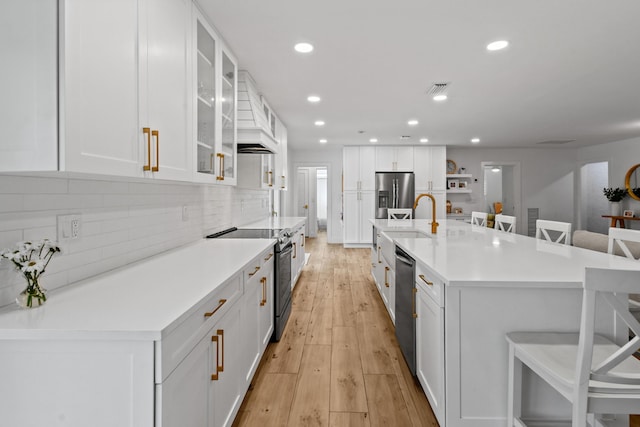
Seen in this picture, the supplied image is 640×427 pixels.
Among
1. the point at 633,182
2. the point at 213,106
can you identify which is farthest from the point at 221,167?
Result: the point at 633,182

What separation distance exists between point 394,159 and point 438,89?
4061mm

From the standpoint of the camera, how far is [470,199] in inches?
332

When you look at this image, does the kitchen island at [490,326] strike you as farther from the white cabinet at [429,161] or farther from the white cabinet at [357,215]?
the white cabinet at [429,161]

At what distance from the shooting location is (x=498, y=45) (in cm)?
266

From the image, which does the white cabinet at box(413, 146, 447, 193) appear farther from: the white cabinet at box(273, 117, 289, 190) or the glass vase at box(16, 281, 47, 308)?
the glass vase at box(16, 281, 47, 308)

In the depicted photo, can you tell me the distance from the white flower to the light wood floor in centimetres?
125

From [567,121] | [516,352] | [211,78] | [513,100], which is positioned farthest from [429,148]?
[516,352]

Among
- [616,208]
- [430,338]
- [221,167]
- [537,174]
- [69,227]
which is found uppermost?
[537,174]

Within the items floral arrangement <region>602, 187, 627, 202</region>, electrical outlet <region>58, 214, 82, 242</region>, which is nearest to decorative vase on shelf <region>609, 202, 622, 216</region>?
floral arrangement <region>602, 187, 627, 202</region>

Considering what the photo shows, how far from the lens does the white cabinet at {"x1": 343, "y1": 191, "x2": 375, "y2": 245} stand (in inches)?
307

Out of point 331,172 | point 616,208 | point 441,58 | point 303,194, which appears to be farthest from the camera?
point 303,194

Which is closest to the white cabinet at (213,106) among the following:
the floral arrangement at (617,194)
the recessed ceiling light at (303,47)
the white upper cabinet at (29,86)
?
the recessed ceiling light at (303,47)

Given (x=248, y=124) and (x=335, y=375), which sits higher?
(x=248, y=124)

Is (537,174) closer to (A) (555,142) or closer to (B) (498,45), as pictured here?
(A) (555,142)
